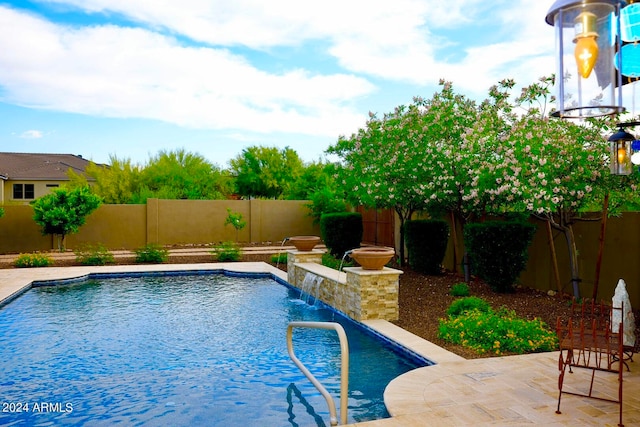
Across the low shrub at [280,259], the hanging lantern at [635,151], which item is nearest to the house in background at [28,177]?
the low shrub at [280,259]

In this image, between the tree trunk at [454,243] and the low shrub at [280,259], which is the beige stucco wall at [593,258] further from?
the low shrub at [280,259]

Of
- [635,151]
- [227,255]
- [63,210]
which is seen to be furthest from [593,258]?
[63,210]

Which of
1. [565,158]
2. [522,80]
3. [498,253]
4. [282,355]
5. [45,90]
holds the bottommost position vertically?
[282,355]

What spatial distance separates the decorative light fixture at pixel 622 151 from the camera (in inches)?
219

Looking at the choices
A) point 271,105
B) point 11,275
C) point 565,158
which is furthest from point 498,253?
point 271,105

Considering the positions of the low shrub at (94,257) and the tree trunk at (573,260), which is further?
the low shrub at (94,257)

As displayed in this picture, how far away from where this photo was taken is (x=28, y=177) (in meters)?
35.7

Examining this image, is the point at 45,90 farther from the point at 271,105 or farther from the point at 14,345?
the point at 14,345

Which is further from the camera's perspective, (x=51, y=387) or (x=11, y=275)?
(x=11, y=275)

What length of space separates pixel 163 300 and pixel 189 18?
751cm

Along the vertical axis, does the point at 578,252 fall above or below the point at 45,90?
below

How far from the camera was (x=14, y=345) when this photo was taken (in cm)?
768

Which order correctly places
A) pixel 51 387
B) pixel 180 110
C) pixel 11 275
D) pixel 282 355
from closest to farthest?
pixel 51 387 < pixel 282 355 < pixel 11 275 < pixel 180 110

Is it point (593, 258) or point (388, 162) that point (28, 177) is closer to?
point (388, 162)
